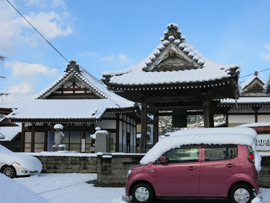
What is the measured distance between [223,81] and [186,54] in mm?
2452

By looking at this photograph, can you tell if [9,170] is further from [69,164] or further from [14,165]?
[69,164]

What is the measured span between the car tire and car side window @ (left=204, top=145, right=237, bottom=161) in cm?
174

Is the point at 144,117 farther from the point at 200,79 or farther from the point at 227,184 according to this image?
the point at 227,184

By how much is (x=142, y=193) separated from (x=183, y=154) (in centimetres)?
155

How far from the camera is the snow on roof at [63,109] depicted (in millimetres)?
22844

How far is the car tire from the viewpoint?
8.14 metres

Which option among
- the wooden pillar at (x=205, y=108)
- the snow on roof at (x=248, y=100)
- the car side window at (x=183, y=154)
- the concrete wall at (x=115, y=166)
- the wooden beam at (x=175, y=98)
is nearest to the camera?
the car side window at (x=183, y=154)

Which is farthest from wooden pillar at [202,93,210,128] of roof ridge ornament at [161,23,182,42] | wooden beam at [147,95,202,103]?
roof ridge ornament at [161,23,182,42]

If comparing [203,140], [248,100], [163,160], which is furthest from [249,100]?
[163,160]

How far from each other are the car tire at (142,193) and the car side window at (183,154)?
95cm

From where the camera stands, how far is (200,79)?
1327 cm

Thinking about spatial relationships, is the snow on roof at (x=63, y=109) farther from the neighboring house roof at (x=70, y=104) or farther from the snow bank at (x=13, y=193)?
the snow bank at (x=13, y=193)

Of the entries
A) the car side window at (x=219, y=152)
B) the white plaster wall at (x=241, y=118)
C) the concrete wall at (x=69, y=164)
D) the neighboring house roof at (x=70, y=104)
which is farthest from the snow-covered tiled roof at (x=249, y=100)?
the car side window at (x=219, y=152)

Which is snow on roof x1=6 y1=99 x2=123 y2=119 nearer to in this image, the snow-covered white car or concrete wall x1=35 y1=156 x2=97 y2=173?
concrete wall x1=35 y1=156 x2=97 y2=173
